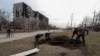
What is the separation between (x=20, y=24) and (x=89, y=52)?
65489 millimetres

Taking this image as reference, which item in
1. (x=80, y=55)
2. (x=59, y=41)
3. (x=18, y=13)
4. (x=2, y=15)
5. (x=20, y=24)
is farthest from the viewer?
(x=18, y=13)

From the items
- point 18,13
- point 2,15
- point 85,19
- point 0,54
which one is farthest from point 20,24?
point 0,54

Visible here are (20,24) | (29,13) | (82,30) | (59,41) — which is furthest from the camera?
(29,13)

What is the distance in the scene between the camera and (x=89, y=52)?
33.6 ft

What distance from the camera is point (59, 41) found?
13664 millimetres

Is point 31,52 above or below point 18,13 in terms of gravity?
below

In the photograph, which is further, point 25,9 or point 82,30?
point 25,9

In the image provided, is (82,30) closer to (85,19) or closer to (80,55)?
(80,55)

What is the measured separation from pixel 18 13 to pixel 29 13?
1003 centimetres

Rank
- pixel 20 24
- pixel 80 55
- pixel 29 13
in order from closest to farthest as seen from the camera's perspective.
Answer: pixel 80 55 < pixel 20 24 < pixel 29 13

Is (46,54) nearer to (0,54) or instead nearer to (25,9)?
(0,54)

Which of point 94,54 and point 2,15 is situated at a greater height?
point 2,15

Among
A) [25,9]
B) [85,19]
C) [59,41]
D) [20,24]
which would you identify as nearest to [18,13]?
[25,9]

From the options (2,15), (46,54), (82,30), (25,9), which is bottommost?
(46,54)
